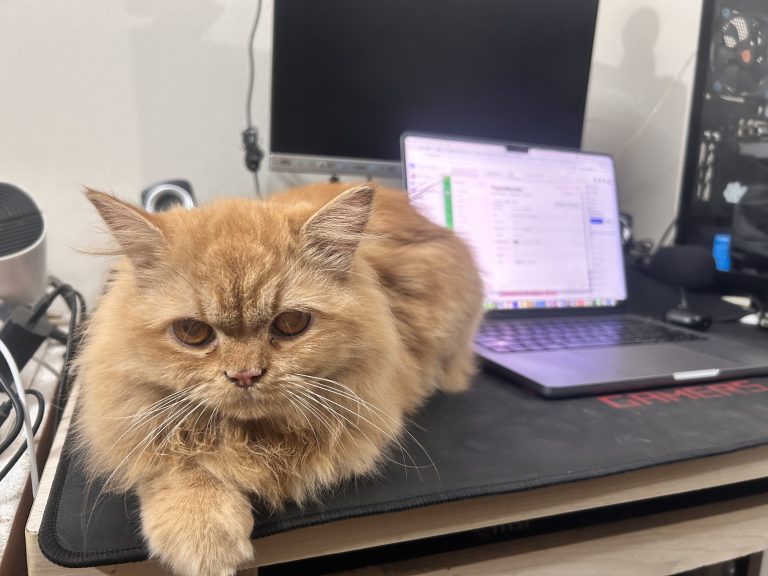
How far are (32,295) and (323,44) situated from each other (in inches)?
33.2

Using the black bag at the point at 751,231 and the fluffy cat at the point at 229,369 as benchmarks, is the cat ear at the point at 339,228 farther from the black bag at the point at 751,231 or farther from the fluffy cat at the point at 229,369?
the black bag at the point at 751,231

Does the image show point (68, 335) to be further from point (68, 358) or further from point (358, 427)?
point (358, 427)

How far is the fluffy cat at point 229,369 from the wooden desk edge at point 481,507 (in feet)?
0.17

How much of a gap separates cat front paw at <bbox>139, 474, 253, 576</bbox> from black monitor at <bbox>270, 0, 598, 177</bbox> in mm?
940

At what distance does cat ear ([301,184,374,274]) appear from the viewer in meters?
0.62

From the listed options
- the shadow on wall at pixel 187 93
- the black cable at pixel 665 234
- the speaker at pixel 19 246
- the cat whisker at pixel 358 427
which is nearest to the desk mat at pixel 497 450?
the cat whisker at pixel 358 427

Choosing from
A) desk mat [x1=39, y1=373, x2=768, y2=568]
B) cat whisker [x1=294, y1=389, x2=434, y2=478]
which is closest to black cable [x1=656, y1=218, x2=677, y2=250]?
desk mat [x1=39, y1=373, x2=768, y2=568]

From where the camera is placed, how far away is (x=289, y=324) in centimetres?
59

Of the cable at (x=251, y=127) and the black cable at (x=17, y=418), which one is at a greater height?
the cable at (x=251, y=127)

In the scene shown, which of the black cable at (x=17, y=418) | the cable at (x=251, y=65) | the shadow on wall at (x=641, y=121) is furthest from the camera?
the shadow on wall at (x=641, y=121)

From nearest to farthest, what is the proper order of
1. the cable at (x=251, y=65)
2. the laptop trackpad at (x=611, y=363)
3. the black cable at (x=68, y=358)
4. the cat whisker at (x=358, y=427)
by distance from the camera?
the cat whisker at (x=358, y=427), the black cable at (x=68, y=358), the laptop trackpad at (x=611, y=363), the cable at (x=251, y=65)

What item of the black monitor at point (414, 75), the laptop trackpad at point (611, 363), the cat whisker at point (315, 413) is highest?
the black monitor at point (414, 75)

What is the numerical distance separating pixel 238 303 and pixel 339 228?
0.16m

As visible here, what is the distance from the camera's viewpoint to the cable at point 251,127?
1.34 meters
